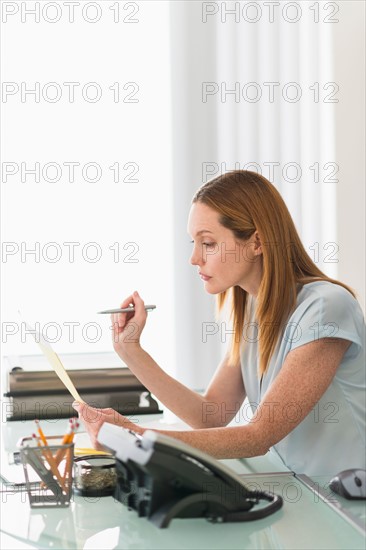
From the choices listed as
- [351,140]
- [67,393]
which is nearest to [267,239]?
[67,393]

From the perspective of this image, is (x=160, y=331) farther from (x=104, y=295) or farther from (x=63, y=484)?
(x=63, y=484)

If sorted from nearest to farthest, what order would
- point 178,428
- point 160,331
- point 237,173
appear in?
point 237,173, point 178,428, point 160,331

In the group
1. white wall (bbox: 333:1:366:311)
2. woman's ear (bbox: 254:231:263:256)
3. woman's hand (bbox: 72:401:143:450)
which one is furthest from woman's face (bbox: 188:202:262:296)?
white wall (bbox: 333:1:366:311)

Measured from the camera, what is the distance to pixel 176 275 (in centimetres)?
331

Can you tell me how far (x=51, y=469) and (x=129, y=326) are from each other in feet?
2.13

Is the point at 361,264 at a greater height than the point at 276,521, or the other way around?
the point at 361,264

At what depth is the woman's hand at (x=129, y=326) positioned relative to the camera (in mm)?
Answer: 1890

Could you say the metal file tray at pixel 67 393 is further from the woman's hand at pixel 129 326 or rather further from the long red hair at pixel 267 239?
the long red hair at pixel 267 239

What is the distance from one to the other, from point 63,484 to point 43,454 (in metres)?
0.06

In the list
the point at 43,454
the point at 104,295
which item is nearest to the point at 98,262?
the point at 104,295

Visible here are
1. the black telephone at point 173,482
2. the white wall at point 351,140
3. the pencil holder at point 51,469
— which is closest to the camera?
the black telephone at point 173,482

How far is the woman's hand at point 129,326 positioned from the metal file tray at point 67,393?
35 cm

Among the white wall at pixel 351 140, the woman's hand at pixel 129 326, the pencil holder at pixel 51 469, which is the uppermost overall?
the white wall at pixel 351 140

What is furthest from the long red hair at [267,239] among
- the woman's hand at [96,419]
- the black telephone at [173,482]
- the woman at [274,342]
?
the black telephone at [173,482]
